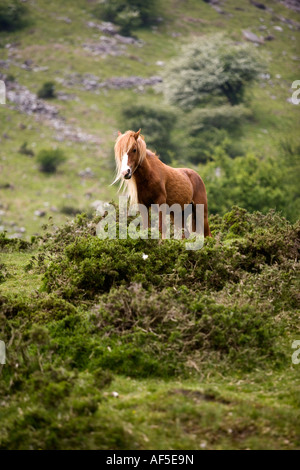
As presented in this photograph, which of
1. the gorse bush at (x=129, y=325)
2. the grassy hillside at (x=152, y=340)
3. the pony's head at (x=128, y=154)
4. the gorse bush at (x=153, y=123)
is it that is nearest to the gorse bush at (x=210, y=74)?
the gorse bush at (x=153, y=123)

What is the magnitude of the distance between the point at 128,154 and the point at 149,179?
0.94m

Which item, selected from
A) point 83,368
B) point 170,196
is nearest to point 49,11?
point 170,196

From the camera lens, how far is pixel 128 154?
9344 millimetres

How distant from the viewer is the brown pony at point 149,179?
30.7 ft

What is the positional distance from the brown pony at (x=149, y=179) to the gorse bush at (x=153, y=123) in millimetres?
41936

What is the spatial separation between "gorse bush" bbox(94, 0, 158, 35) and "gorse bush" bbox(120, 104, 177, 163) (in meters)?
23.1

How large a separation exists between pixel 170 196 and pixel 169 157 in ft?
144

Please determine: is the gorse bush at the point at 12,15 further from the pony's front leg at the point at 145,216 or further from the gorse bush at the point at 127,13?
the pony's front leg at the point at 145,216

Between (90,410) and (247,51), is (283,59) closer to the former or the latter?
(247,51)
